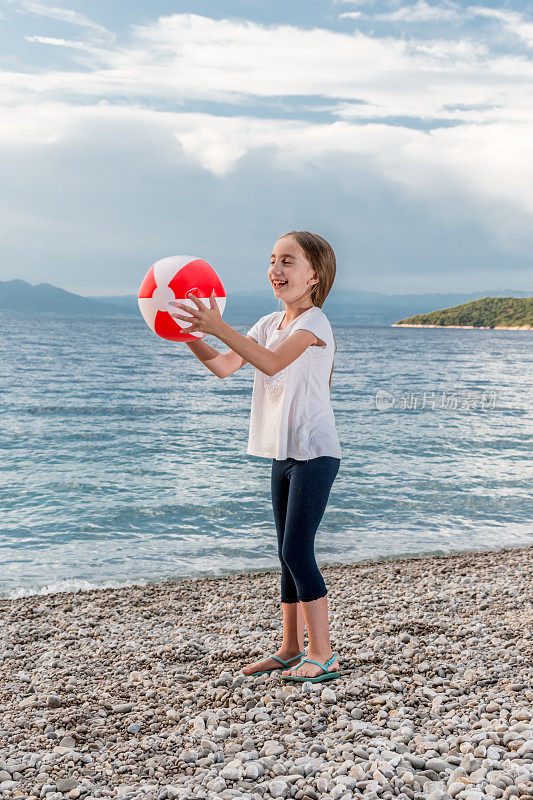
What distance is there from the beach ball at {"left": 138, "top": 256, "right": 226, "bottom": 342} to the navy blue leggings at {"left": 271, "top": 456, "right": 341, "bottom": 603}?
0.91 metres

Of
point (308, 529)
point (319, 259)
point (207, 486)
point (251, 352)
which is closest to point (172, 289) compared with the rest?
point (251, 352)

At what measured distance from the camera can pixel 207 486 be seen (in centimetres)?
1123

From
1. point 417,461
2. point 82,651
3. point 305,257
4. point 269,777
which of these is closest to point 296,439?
point 305,257

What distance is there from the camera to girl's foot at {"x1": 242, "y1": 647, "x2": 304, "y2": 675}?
3.96 meters

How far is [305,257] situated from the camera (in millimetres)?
3594

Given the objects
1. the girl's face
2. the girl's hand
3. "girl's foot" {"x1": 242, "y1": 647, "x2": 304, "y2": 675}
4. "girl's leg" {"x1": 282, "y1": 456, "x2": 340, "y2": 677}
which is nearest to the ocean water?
"girl's foot" {"x1": 242, "y1": 647, "x2": 304, "y2": 675}

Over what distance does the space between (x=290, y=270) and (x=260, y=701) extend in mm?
2370

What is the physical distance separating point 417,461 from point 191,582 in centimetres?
828

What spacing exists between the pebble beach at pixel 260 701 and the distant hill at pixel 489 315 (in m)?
138

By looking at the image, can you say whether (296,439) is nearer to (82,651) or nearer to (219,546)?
(82,651)

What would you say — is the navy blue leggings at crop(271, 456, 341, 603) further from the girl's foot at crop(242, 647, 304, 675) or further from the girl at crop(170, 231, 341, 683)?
the girl's foot at crop(242, 647, 304, 675)

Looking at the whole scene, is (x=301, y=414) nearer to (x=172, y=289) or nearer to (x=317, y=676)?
(x=172, y=289)

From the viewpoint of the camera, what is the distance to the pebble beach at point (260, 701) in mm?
2809

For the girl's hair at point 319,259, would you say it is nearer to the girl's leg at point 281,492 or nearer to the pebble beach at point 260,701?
the girl's leg at point 281,492
